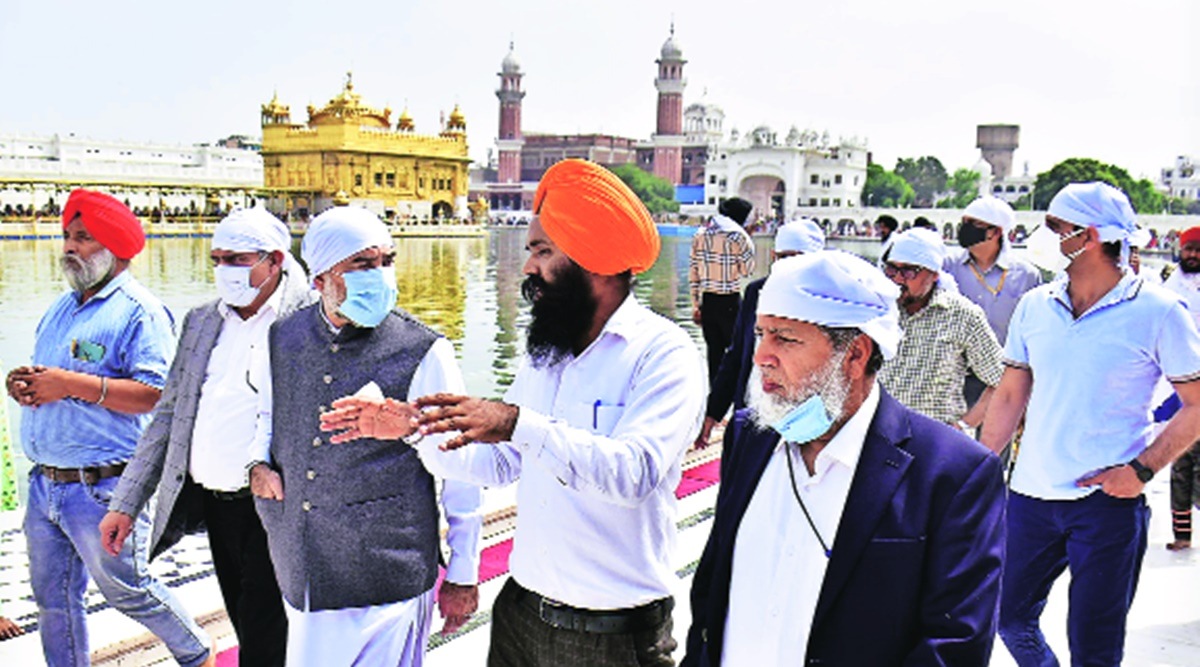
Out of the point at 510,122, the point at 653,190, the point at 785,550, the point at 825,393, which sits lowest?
the point at 785,550

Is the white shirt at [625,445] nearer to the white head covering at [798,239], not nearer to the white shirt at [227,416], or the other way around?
the white shirt at [227,416]

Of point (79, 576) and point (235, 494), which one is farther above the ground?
point (235, 494)

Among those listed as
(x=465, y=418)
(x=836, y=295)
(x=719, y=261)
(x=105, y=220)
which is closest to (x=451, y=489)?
(x=465, y=418)

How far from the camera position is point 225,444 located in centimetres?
252

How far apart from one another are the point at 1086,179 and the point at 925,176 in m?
30.5

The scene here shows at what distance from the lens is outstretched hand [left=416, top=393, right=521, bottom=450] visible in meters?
1.53

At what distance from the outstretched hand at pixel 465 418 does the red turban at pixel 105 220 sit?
1652 mm

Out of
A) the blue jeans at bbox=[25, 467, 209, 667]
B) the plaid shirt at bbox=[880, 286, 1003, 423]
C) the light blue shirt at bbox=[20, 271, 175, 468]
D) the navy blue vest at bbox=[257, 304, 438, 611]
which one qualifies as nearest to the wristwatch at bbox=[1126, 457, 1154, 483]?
the plaid shirt at bbox=[880, 286, 1003, 423]

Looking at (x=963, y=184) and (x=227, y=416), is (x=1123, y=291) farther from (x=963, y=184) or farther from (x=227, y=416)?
(x=963, y=184)

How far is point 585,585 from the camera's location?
1839 millimetres

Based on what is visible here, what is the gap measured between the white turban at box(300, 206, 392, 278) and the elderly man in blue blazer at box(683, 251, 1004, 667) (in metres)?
1.05

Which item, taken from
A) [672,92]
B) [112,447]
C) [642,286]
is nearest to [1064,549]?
[112,447]

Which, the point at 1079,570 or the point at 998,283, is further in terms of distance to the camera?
the point at 998,283

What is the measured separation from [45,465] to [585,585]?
5.67 ft
